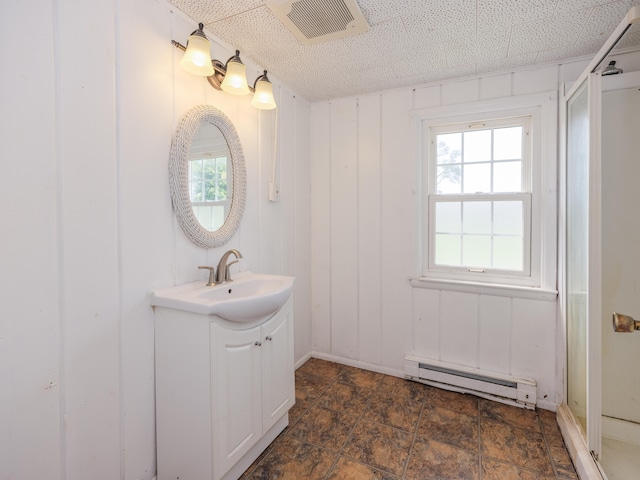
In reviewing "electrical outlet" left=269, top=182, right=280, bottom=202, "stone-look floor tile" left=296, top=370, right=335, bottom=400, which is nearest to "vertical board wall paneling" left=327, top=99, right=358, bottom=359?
"stone-look floor tile" left=296, top=370, right=335, bottom=400

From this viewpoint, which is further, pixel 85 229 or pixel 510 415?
pixel 510 415

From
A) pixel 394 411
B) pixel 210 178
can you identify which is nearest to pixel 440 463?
pixel 394 411

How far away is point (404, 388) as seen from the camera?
2264 mm

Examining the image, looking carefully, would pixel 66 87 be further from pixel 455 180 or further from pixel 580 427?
pixel 580 427

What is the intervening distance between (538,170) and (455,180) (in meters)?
0.51

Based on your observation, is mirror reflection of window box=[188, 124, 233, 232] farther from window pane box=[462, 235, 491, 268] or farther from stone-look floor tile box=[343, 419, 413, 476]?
window pane box=[462, 235, 491, 268]

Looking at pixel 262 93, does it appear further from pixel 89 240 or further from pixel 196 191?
pixel 89 240

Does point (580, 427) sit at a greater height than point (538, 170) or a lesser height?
lesser

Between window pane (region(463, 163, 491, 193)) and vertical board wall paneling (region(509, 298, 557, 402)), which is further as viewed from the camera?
window pane (region(463, 163, 491, 193))

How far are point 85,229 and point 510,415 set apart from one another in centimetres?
252

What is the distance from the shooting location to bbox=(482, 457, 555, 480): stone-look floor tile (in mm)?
1476

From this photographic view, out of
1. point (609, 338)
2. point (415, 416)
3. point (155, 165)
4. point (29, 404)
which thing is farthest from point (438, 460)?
point (155, 165)

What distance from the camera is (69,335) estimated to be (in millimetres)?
1098

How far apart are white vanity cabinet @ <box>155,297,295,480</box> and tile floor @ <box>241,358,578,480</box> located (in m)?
0.29
